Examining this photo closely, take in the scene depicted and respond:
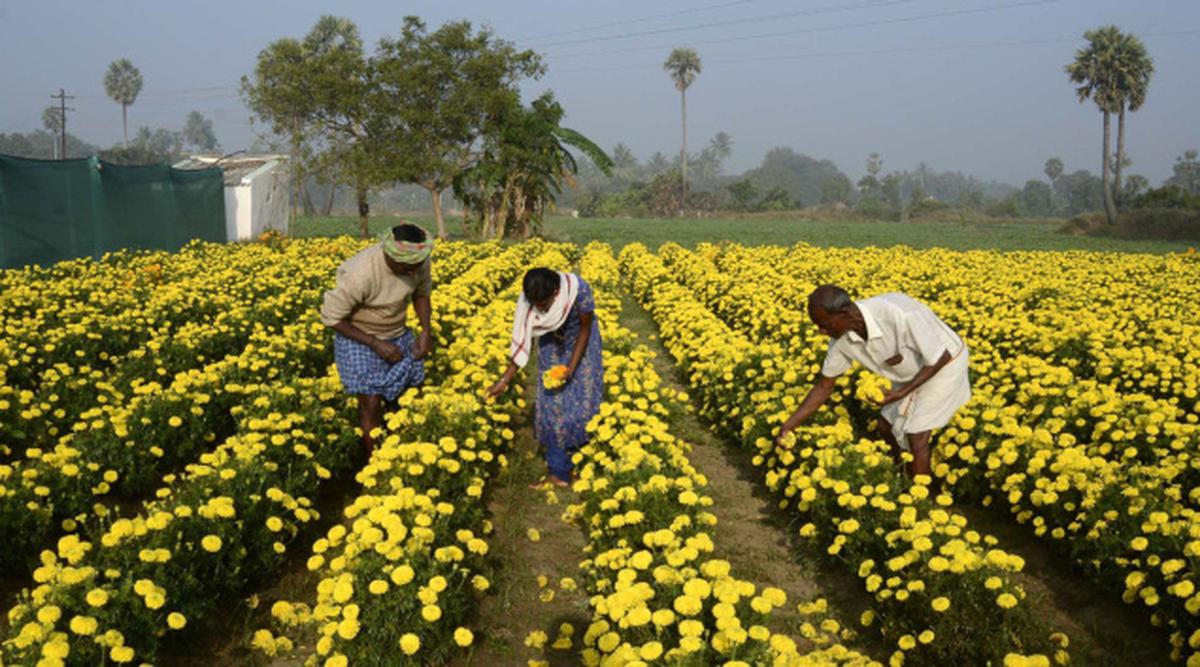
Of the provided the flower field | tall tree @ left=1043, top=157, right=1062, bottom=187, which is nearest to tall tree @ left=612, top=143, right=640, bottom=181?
tall tree @ left=1043, top=157, right=1062, bottom=187

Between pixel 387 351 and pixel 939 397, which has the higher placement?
pixel 387 351

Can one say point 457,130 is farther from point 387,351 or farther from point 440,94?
point 387,351

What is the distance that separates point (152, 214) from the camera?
685 inches

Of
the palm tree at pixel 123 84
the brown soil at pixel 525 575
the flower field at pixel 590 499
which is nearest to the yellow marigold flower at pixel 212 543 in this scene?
the flower field at pixel 590 499

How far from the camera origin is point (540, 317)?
525 centimetres

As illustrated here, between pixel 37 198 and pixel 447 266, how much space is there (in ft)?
23.7

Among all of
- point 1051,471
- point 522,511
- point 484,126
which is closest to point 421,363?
point 522,511

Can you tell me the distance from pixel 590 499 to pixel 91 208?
590 inches

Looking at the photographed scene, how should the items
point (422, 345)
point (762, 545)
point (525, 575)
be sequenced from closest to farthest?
point (525, 575) < point (762, 545) < point (422, 345)

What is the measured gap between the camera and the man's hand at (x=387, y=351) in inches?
203

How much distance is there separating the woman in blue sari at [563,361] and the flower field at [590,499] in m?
0.22

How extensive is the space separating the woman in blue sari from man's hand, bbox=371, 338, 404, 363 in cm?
64

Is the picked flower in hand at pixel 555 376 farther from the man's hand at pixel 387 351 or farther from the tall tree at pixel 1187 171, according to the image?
the tall tree at pixel 1187 171

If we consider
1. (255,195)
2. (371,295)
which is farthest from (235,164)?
(371,295)
